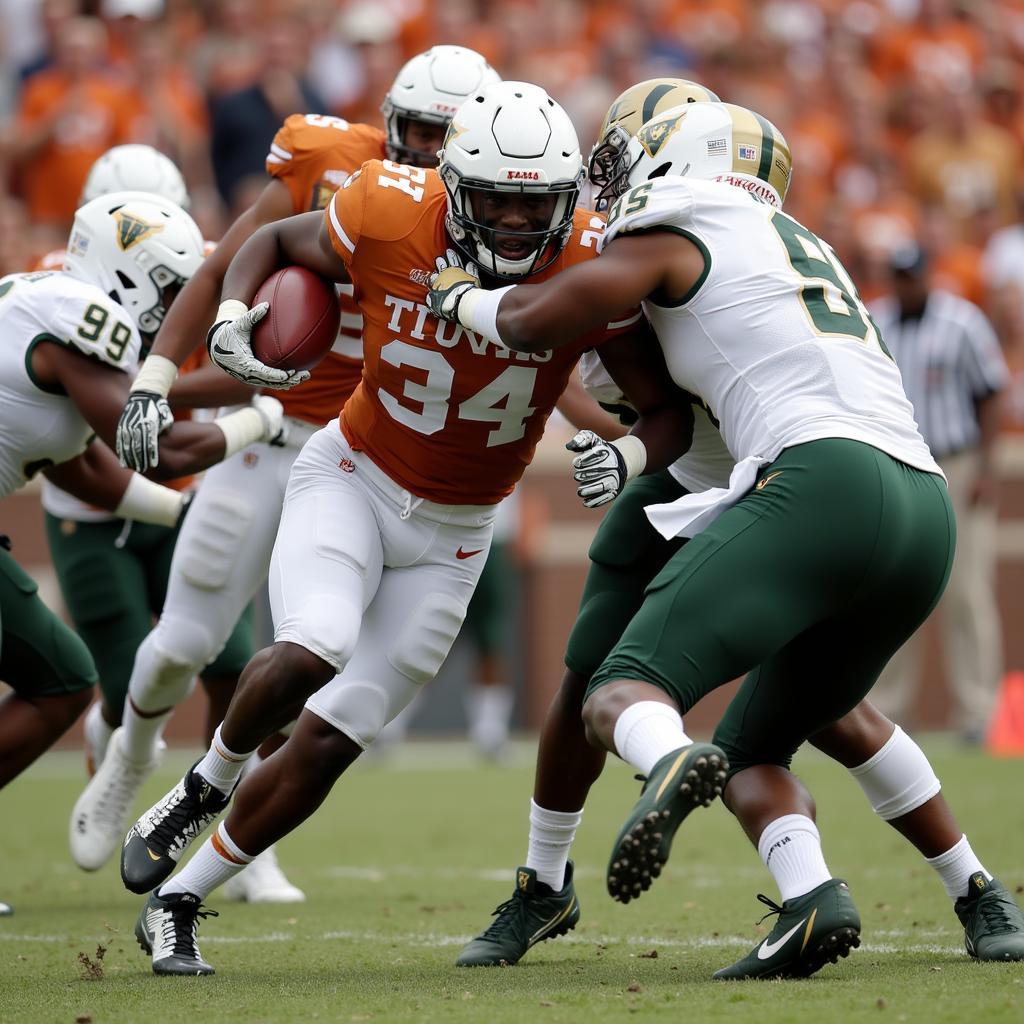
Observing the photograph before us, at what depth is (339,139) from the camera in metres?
5.15

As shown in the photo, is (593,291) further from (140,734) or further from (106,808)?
(106,808)

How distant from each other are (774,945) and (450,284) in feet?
4.99

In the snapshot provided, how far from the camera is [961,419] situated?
9188mm

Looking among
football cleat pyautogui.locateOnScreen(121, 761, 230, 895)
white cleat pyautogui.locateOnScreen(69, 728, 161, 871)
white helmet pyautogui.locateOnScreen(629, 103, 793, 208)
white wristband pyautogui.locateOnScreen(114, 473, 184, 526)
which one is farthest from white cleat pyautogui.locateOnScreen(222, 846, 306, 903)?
white helmet pyautogui.locateOnScreen(629, 103, 793, 208)

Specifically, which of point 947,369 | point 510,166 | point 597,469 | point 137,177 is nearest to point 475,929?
point 597,469

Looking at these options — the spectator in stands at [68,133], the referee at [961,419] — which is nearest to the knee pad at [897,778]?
the referee at [961,419]

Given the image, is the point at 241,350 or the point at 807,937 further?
the point at 241,350

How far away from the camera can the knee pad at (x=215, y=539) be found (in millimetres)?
5145

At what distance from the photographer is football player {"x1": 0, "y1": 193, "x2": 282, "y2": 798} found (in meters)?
4.38

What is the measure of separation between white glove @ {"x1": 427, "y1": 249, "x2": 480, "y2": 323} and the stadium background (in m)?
4.94

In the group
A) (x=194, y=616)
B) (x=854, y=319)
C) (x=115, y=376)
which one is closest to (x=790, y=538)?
(x=854, y=319)

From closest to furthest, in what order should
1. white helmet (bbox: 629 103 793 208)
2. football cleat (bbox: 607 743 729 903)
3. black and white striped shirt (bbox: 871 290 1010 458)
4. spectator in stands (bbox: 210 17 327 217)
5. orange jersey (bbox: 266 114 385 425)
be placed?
football cleat (bbox: 607 743 729 903) < white helmet (bbox: 629 103 793 208) < orange jersey (bbox: 266 114 385 425) < black and white striped shirt (bbox: 871 290 1010 458) < spectator in stands (bbox: 210 17 327 217)

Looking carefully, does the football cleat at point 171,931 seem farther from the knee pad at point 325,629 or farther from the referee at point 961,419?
the referee at point 961,419

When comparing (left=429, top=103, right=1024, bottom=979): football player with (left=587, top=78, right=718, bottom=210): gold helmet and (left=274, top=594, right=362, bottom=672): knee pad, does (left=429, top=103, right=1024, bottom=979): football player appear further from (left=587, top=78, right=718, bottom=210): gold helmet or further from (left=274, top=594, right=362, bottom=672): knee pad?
(left=274, top=594, right=362, bottom=672): knee pad
